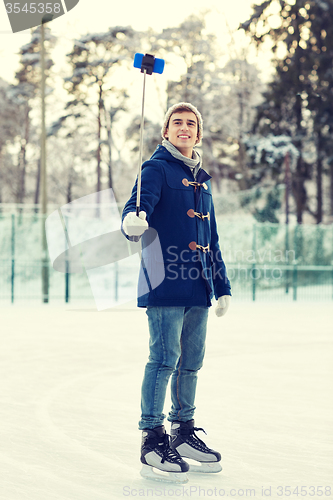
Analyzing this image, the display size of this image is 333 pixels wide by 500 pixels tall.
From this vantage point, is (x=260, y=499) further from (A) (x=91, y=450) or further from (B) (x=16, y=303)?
(B) (x=16, y=303)

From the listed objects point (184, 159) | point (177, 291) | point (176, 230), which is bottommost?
point (177, 291)

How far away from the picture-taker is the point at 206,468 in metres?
4.14

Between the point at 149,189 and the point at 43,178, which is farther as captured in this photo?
the point at 43,178

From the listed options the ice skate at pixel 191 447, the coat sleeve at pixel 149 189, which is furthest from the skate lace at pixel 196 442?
the coat sleeve at pixel 149 189

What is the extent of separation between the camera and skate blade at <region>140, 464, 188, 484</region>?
3.91 meters

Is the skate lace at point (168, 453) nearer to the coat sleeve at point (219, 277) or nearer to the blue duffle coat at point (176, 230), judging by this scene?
the blue duffle coat at point (176, 230)

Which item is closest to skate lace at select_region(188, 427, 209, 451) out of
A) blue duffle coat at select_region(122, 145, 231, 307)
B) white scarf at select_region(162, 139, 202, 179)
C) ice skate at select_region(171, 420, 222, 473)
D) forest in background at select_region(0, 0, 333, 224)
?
ice skate at select_region(171, 420, 222, 473)

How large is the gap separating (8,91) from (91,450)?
39714mm

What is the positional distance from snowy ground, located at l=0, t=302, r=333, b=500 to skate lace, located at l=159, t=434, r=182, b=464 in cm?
14

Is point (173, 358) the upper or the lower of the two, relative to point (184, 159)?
lower

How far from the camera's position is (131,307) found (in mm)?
17734

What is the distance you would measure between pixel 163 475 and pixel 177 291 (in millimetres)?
1003

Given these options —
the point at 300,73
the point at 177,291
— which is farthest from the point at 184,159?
the point at 300,73

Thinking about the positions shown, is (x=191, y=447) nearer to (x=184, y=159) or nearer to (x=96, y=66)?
(x=184, y=159)
